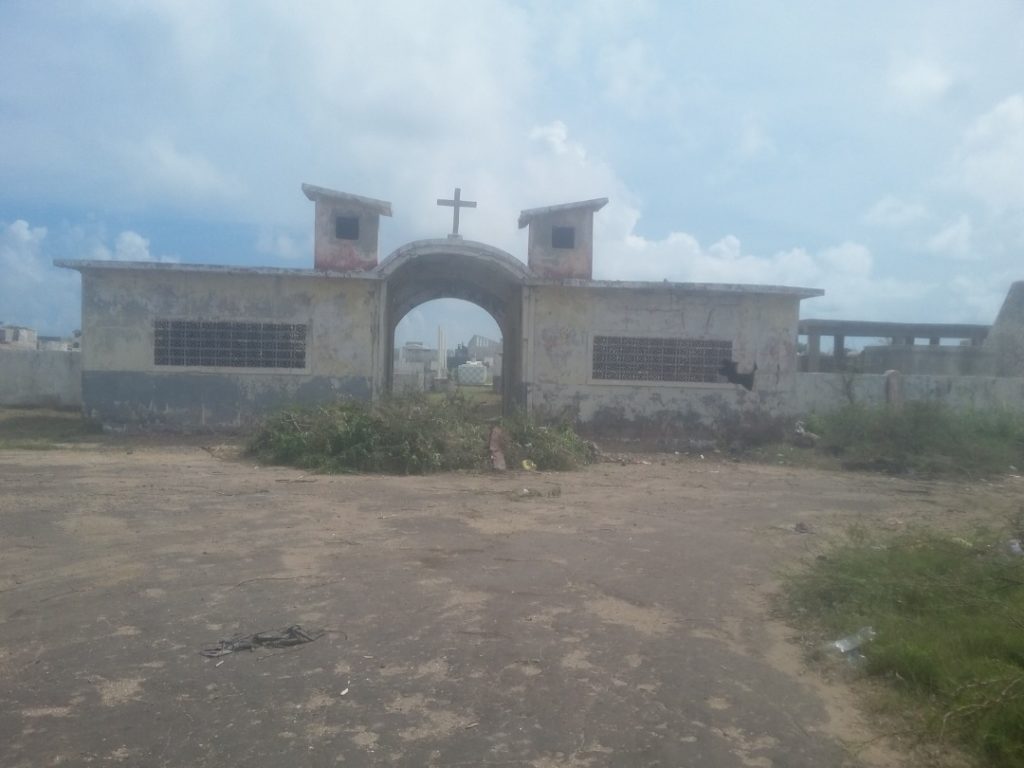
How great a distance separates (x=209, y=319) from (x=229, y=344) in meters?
0.62

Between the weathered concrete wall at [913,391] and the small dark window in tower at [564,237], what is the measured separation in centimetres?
564

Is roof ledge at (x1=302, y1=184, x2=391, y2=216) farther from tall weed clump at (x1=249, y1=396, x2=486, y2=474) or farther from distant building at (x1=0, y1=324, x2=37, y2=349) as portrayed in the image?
distant building at (x1=0, y1=324, x2=37, y2=349)

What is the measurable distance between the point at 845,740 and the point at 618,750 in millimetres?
1124

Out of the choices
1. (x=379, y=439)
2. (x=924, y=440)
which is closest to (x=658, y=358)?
(x=924, y=440)

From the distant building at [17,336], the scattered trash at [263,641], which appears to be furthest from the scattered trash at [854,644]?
the distant building at [17,336]

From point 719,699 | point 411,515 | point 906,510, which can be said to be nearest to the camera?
point 719,699

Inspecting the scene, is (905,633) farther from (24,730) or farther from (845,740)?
(24,730)

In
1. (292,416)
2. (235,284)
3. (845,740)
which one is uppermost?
(235,284)

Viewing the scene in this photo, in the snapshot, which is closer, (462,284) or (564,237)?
(564,237)

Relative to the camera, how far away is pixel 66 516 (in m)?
8.88

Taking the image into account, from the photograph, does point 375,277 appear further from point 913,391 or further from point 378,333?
point 913,391

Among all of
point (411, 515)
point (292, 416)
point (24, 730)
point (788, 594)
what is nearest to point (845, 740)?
point (788, 594)

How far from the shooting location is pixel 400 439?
13430 mm

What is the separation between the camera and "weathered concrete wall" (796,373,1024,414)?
18.5 meters
